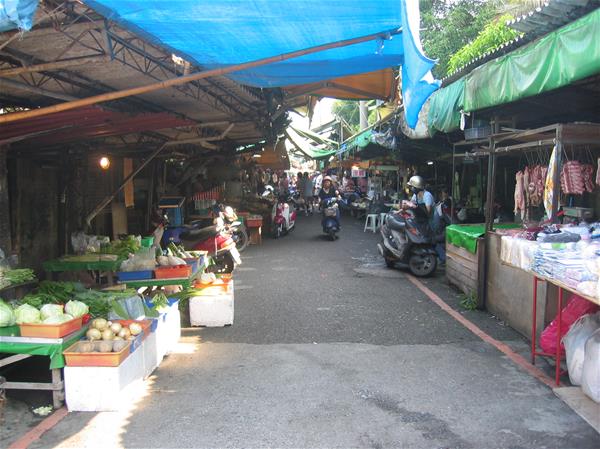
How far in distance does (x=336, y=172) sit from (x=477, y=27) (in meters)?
24.4

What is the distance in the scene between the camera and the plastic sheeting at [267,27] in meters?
3.61

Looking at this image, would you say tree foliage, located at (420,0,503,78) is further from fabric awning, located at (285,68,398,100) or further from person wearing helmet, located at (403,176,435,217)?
fabric awning, located at (285,68,398,100)

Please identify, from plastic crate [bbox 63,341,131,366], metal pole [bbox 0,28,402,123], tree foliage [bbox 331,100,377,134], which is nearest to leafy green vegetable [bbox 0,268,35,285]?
plastic crate [bbox 63,341,131,366]

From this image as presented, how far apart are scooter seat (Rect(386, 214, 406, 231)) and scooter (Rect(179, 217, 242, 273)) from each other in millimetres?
3214

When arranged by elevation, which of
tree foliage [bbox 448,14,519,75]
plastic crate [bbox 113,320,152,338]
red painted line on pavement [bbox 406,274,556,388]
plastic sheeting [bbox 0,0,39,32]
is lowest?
red painted line on pavement [bbox 406,274,556,388]

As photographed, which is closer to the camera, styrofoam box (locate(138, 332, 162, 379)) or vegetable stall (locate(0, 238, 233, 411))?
vegetable stall (locate(0, 238, 233, 411))

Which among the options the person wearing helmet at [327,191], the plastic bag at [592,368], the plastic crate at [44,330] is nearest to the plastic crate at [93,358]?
the plastic crate at [44,330]

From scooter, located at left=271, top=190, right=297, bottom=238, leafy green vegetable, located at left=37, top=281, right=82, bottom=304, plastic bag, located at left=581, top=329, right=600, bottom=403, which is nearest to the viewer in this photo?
plastic bag, located at left=581, top=329, right=600, bottom=403

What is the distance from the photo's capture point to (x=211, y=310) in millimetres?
6477

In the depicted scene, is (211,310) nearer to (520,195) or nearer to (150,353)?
(150,353)

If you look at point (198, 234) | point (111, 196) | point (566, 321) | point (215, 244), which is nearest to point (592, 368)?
point (566, 321)

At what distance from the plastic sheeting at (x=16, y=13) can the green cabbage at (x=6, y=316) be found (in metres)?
2.44

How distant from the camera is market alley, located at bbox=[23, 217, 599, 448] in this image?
3.66m

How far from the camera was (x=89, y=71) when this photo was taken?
5078mm
